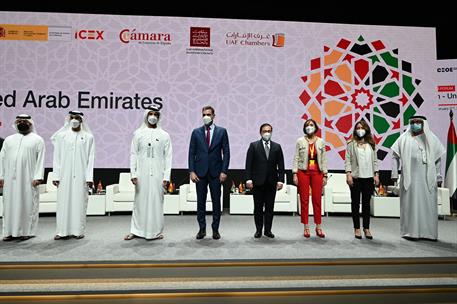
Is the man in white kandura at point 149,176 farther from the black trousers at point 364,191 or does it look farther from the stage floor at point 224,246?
the black trousers at point 364,191

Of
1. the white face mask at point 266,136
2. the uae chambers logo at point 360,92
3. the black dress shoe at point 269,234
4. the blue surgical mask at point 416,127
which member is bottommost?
the black dress shoe at point 269,234

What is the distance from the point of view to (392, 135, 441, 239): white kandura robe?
164 inches

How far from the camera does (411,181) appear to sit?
14.0ft

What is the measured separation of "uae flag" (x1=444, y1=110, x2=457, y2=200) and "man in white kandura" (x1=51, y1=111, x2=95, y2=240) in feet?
22.7

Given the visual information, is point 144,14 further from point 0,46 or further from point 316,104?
point 316,104

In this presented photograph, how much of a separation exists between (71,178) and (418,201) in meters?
4.36

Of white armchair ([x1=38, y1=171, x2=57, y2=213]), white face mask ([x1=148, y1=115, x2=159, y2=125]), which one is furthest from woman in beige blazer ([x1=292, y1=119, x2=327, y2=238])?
white armchair ([x1=38, y1=171, x2=57, y2=213])

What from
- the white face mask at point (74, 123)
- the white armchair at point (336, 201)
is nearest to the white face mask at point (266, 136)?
the white face mask at point (74, 123)

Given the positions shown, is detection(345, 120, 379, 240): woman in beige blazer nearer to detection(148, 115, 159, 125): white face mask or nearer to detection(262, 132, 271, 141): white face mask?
detection(262, 132, 271, 141): white face mask

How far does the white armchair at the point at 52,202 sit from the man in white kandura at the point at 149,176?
228cm

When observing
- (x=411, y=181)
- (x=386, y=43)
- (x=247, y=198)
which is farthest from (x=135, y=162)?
(x=386, y=43)

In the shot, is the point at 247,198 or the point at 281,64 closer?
the point at 247,198

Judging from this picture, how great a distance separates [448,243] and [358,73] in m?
4.18

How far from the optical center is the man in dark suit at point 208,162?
13.2 feet
